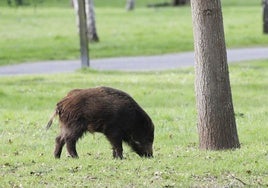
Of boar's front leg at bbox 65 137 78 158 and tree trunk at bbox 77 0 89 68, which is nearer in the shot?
boar's front leg at bbox 65 137 78 158

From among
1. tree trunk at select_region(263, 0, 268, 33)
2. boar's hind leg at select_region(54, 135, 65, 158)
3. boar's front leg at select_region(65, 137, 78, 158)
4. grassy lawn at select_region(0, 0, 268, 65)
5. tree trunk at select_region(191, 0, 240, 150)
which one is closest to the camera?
boar's front leg at select_region(65, 137, 78, 158)

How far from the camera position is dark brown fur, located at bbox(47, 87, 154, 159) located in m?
10.9

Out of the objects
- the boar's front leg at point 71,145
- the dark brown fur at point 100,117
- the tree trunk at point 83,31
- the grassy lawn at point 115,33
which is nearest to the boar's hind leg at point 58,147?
the dark brown fur at point 100,117

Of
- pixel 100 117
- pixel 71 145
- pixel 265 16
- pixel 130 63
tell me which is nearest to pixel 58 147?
pixel 71 145

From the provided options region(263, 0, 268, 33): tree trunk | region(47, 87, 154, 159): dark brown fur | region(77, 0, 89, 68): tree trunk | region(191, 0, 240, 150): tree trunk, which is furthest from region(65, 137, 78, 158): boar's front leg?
region(263, 0, 268, 33): tree trunk

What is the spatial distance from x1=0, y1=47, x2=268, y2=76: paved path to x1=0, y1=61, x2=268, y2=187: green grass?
10.8 feet

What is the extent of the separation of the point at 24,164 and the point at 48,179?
1280mm

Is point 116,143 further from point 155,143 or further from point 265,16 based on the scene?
point 265,16

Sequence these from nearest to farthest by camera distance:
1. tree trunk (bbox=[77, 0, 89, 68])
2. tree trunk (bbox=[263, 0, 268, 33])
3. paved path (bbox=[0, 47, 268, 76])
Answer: tree trunk (bbox=[77, 0, 89, 68]), paved path (bbox=[0, 47, 268, 76]), tree trunk (bbox=[263, 0, 268, 33])

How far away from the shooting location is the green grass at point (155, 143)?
9.50 m

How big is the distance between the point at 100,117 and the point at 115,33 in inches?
1161

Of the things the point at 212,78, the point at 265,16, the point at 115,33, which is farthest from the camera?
the point at 115,33

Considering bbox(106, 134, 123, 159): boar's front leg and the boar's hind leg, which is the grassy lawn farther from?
bbox(106, 134, 123, 159): boar's front leg

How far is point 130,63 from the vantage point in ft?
92.3
